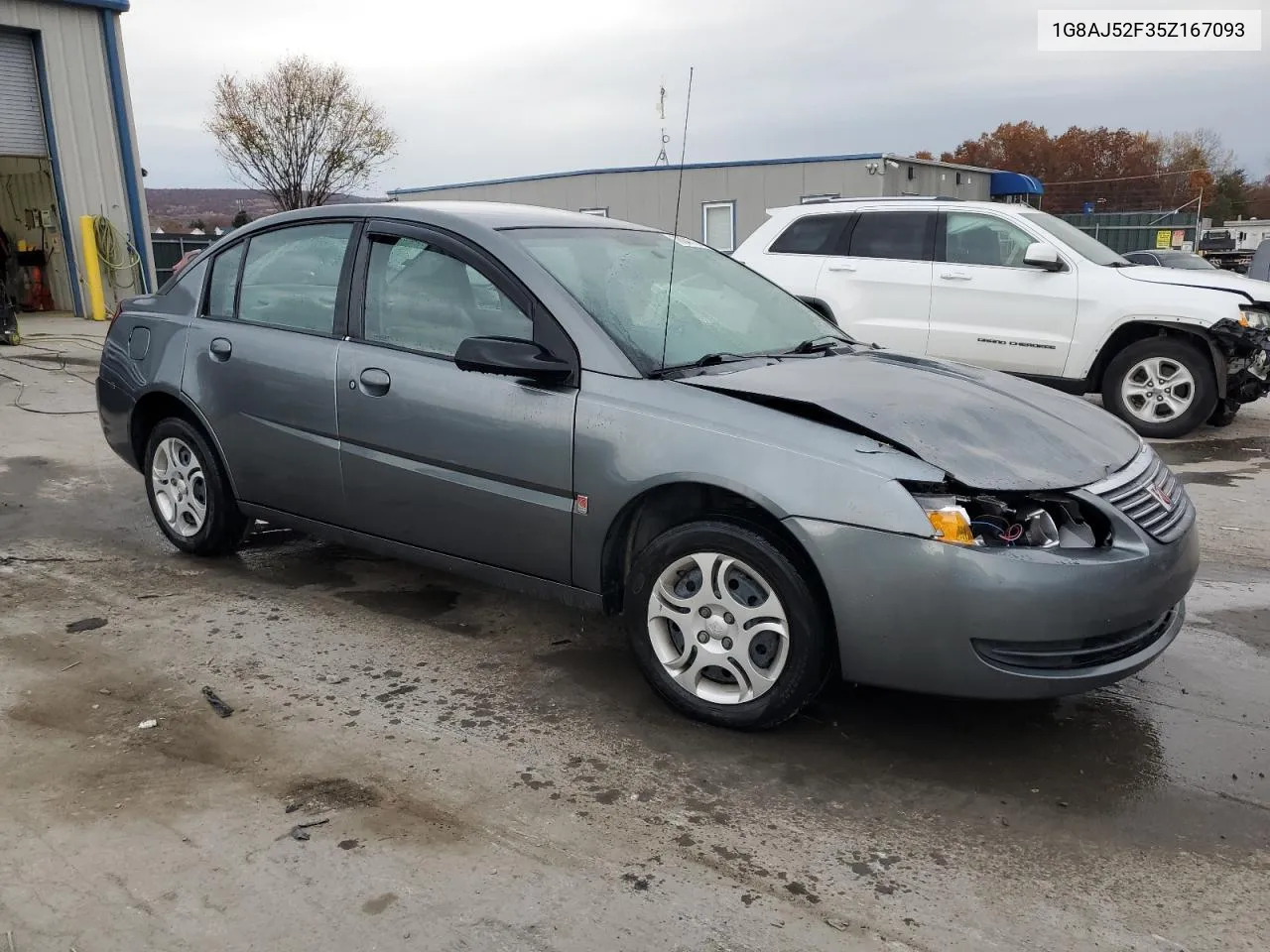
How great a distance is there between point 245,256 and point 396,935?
136 inches

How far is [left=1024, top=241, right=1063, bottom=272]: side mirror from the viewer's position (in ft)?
26.3

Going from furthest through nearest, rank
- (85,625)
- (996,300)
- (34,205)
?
(34,205)
(996,300)
(85,625)

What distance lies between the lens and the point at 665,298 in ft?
13.1

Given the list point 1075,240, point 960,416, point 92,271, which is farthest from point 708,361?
point 92,271

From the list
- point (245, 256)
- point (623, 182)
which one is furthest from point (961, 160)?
point (245, 256)

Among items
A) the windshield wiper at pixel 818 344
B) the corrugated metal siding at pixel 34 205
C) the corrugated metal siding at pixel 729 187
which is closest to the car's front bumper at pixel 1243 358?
the windshield wiper at pixel 818 344

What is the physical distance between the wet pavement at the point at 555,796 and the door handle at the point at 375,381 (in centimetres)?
98

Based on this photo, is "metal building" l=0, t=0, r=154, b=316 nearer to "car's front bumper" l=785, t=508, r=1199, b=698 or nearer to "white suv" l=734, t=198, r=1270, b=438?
"white suv" l=734, t=198, r=1270, b=438

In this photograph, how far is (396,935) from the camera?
237cm

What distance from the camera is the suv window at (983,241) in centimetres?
845

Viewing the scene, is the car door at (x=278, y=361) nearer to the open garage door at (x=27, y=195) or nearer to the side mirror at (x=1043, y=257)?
the side mirror at (x=1043, y=257)

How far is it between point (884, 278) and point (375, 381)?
237 inches

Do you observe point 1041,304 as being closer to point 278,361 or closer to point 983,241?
point 983,241

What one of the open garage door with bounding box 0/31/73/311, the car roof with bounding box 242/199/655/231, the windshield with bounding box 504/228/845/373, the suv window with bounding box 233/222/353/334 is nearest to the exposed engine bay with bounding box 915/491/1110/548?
the windshield with bounding box 504/228/845/373
